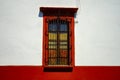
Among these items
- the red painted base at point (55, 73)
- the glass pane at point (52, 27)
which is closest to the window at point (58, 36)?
the glass pane at point (52, 27)

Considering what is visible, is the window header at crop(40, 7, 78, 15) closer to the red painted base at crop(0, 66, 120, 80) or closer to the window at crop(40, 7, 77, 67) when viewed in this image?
the window at crop(40, 7, 77, 67)

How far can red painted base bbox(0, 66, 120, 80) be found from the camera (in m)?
10.8

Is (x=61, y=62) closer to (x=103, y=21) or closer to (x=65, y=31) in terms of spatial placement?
(x=65, y=31)

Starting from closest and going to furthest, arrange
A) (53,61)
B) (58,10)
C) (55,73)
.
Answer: (55,73)
(58,10)
(53,61)

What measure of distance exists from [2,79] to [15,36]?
58.4 inches

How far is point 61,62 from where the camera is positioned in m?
11.1

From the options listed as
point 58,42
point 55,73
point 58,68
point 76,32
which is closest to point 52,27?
point 58,42

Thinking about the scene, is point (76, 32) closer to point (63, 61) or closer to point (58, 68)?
point (63, 61)

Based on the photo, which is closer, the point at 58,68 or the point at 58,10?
the point at 58,68

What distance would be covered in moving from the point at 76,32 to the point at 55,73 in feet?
5.07

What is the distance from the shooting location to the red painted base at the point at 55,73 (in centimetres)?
1081

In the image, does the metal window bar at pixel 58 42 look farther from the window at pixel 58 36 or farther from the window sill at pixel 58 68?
the window sill at pixel 58 68

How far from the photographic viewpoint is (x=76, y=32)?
11.0 m
